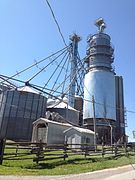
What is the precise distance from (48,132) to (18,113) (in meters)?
14.6

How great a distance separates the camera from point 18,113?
4631 centimetres

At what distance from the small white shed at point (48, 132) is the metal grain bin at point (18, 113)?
32.2 feet

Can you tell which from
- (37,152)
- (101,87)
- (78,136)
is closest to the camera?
(37,152)

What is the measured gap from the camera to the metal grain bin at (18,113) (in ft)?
146

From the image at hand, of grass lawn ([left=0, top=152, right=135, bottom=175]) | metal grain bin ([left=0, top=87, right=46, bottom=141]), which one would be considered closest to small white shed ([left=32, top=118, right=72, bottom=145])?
metal grain bin ([left=0, top=87, right=46, bottom=141])

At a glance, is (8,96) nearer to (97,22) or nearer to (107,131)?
(107,131)

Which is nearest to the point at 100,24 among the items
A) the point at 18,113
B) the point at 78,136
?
the point at 18,113

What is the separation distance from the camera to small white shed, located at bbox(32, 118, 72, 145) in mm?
33750

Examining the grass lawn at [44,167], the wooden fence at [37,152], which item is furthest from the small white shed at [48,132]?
the grass lawn at [44,167]

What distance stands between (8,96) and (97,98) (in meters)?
20.3

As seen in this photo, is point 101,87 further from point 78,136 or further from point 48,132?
point 48,132

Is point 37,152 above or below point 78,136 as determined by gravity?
below

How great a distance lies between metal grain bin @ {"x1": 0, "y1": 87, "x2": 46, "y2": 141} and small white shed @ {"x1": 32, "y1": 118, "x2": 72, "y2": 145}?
386 inches

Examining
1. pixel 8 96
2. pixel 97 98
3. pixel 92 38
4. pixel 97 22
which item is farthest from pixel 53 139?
pixel 97 22
